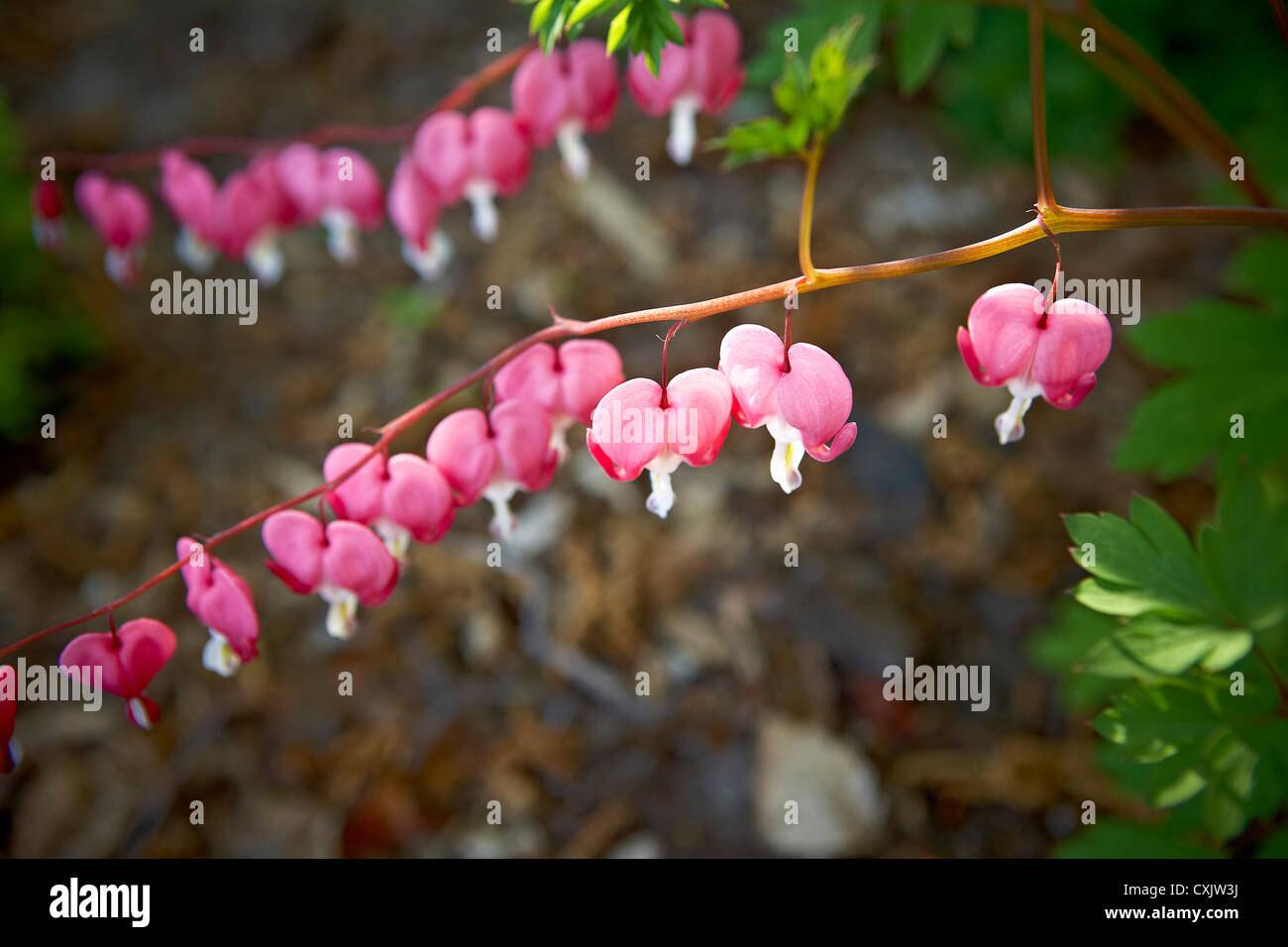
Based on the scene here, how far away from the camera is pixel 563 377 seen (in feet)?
3.53

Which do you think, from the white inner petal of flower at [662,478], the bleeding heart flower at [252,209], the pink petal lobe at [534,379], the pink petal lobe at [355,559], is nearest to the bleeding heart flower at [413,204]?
the bleeding heart flower at [252,209]

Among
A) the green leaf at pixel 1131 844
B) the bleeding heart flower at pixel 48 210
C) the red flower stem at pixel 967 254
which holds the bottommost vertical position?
the green leaf at pixel 1131 844

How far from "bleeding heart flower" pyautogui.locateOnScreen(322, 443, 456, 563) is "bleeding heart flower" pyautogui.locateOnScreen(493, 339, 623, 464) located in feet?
0.46

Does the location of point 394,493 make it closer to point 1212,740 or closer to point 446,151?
point 446,151

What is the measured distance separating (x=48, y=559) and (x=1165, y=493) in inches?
114

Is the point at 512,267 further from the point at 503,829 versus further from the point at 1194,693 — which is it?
the point at 1194,693

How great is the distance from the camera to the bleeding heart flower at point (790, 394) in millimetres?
899

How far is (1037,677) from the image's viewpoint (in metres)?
1.97

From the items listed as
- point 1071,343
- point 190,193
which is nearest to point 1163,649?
point 1071,343

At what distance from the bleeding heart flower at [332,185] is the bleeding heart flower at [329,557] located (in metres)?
0.80

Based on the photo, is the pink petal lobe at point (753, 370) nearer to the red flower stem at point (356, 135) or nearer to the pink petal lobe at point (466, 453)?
the pink petal lobe at point (466, 453)

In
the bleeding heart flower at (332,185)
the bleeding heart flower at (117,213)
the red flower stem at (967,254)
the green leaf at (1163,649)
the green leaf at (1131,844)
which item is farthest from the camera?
the bleeding heart flower at (117,213)

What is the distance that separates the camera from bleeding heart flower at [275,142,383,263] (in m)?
1.61
